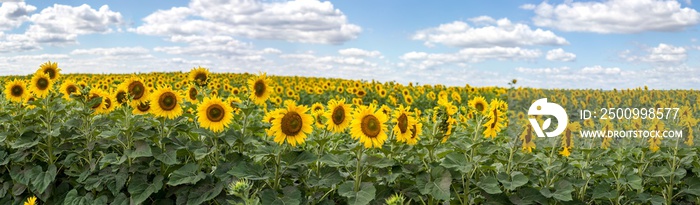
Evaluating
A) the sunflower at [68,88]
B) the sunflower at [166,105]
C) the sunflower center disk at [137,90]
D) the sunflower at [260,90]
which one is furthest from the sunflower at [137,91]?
the sunflower at [68,88]

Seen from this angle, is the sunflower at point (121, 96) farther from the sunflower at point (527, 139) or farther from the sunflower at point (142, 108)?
the sunflower at point (527, 139)

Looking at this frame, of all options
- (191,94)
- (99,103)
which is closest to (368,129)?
(191,94)

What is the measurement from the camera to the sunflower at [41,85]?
234 inches

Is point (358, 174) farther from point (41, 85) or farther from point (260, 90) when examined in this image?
point (41, 85)

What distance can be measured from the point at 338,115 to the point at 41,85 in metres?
3.32

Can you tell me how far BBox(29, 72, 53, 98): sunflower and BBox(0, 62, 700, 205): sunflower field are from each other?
0.01 metres

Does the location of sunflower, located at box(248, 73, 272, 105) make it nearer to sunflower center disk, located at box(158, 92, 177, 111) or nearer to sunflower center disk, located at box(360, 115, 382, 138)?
sunflower center disk, located at box(158, 92, 177, 111)

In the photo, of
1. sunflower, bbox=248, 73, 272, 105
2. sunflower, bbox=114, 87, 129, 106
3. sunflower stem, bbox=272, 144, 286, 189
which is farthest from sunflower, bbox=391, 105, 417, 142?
sunflower, bbox=114, 87, 129, 106

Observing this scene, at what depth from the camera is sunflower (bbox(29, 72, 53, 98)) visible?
5934 millimetres

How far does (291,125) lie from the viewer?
13.6ft

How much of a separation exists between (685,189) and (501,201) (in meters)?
1.85

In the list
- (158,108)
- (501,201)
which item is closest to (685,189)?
→ (501,201)

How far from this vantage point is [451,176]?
13.9 ft

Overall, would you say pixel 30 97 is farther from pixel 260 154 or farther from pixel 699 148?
pixel 699 148
